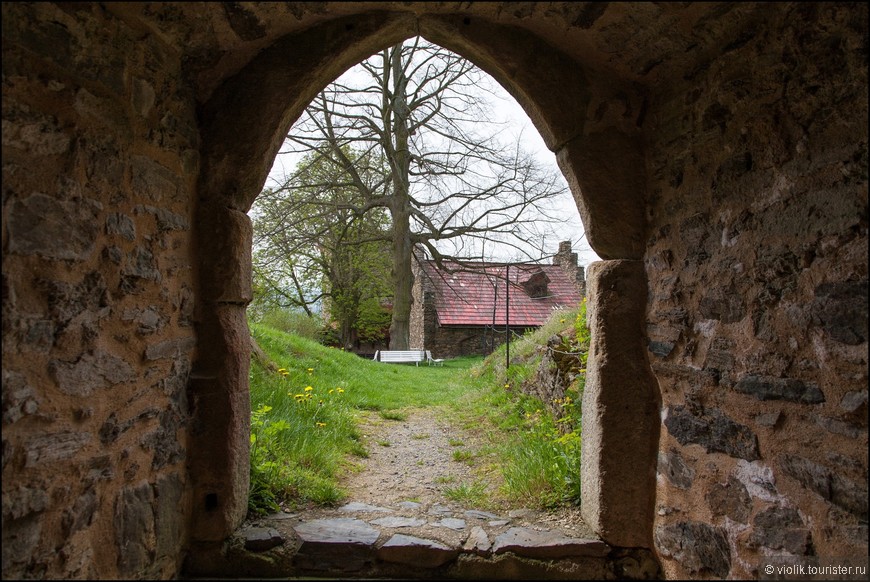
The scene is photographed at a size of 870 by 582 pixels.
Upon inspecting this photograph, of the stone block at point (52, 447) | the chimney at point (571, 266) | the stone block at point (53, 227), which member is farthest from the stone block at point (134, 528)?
the chimney at point (571, 266)

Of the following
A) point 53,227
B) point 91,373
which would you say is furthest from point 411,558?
point 53,227

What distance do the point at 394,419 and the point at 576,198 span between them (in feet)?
11.6

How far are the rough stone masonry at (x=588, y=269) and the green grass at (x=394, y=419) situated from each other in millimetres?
415

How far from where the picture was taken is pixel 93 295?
5.52 ft

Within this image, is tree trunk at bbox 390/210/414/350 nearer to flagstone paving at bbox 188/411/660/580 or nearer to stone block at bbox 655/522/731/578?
flagstone paving at bbox 188/411/660/580

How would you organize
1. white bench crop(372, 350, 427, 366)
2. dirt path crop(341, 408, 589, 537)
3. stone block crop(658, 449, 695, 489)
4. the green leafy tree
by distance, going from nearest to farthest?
stone block crop(658, 449, 695, 489), dirt path crop(341, 408, 589, 537), the green leafy tree, white bench crop(372, 350, 427, 366)

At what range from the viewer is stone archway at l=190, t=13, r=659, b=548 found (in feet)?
7.27

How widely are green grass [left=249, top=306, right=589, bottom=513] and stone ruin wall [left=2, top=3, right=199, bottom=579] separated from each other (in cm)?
77

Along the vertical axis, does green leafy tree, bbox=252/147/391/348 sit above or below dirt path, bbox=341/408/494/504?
above

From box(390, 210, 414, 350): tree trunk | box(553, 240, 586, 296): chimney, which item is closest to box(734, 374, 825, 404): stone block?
box(390, 210, 414, 350): tree trunk

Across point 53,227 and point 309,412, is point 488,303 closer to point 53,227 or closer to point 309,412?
point 309,412

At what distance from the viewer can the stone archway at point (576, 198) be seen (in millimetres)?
2215

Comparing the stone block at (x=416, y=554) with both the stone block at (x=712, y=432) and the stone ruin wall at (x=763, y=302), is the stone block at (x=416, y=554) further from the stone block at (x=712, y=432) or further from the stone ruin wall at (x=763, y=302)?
the stone block at (x=712, y=432)

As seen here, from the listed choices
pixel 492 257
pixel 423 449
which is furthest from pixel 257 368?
pixel 492 257
